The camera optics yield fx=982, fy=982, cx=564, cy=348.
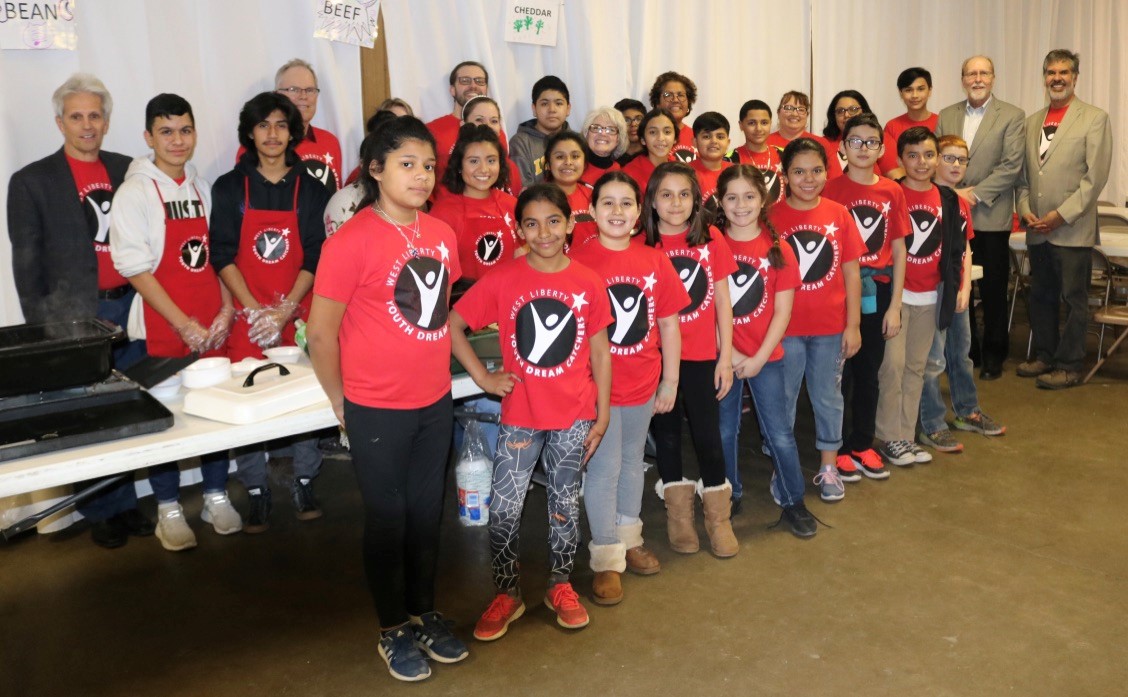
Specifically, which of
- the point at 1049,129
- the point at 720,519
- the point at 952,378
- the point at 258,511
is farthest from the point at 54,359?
the point at 1049,129

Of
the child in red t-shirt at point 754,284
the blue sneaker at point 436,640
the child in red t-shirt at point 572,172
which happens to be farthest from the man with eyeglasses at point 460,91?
the blue sneaker at point 436,640

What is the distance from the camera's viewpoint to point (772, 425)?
11.6ft

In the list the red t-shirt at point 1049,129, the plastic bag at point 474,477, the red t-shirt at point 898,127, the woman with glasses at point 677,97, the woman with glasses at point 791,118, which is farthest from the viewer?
the red t-shirt at point 1049,129

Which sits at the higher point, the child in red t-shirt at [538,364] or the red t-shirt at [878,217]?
the red t-shirt at [878,217]

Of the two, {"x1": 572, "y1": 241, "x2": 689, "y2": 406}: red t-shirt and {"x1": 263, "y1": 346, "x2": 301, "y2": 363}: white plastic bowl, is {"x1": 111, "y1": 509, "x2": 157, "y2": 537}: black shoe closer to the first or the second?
{"x1": 263, "y1": 346, "x2": 301, "y2": 363}: white plastic bowl

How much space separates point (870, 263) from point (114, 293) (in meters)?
2.85

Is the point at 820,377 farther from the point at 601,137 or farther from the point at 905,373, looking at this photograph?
the point at 601,137

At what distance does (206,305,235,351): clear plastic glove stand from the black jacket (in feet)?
1.41

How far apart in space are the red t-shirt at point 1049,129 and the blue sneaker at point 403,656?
4.70 meters

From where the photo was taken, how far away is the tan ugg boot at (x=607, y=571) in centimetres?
302

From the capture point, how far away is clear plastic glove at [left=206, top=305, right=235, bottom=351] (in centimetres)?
338

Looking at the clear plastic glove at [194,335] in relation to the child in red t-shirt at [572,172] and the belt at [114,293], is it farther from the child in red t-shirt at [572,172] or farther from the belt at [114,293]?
the child in red t-shirt at [572,172]

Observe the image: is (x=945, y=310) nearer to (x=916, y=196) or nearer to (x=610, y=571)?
(x=916, y=196)

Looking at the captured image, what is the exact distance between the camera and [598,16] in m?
5.20
